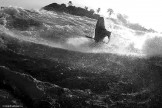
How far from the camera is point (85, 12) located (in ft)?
242

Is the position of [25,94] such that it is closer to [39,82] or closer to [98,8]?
[39,82]

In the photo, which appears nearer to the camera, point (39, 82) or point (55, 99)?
point (55, 99)

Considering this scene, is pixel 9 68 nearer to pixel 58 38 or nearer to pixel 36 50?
pixel 36 50

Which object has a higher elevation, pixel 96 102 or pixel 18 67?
pixel 18 67

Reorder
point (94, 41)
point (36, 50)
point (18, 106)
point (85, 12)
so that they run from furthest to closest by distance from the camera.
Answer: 1. point (85, 12)
2. point (94, 41)
3. point (36, 50)
4. point (18, 106)

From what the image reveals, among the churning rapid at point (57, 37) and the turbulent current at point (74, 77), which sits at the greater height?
the churning rapid at point (57, 37)

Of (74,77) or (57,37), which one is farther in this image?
(57,37)

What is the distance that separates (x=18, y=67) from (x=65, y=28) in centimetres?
1467

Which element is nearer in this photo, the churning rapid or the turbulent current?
the turbulent current

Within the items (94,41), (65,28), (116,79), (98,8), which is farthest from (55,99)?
(98,8)

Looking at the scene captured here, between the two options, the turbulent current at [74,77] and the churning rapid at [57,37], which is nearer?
the turbulent current at [74,77]

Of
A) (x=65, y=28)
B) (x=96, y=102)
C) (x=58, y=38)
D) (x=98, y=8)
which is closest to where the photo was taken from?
(x=96, y=102)

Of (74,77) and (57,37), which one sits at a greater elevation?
(57,37)

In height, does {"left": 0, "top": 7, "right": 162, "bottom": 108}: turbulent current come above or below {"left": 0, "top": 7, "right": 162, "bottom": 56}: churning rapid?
below
